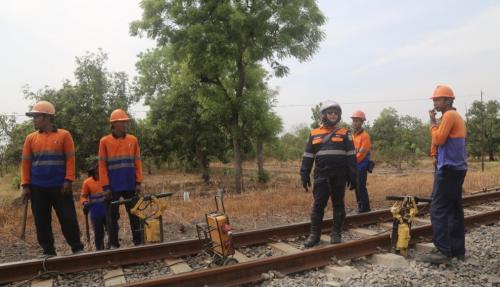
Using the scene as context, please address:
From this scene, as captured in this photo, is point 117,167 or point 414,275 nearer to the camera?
point 414,275

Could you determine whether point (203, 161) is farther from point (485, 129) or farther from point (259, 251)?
point (485, 129)

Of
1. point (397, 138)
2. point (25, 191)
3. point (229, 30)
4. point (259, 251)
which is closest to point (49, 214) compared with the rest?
point (25, 191)

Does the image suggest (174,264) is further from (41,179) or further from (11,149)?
(11,149)

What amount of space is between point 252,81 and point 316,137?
41.7 ft

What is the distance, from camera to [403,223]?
5.28 meters

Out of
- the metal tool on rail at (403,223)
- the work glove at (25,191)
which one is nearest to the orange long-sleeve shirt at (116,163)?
the work glove at (25,191)

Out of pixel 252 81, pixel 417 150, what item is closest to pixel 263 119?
pixel 252 81

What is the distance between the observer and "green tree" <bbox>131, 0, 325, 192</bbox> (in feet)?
50.8

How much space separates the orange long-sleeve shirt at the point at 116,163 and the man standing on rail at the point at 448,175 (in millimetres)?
4163

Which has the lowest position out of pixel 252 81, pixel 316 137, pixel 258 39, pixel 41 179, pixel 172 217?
pixel 172 217

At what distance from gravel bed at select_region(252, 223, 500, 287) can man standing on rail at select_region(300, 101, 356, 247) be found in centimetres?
90

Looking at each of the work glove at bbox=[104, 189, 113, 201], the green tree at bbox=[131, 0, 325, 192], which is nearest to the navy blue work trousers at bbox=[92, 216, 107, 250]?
the work glove at bbox=[104, 189, 113, 201]

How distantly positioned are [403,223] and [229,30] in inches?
474

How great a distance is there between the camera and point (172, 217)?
9133 millimetres
